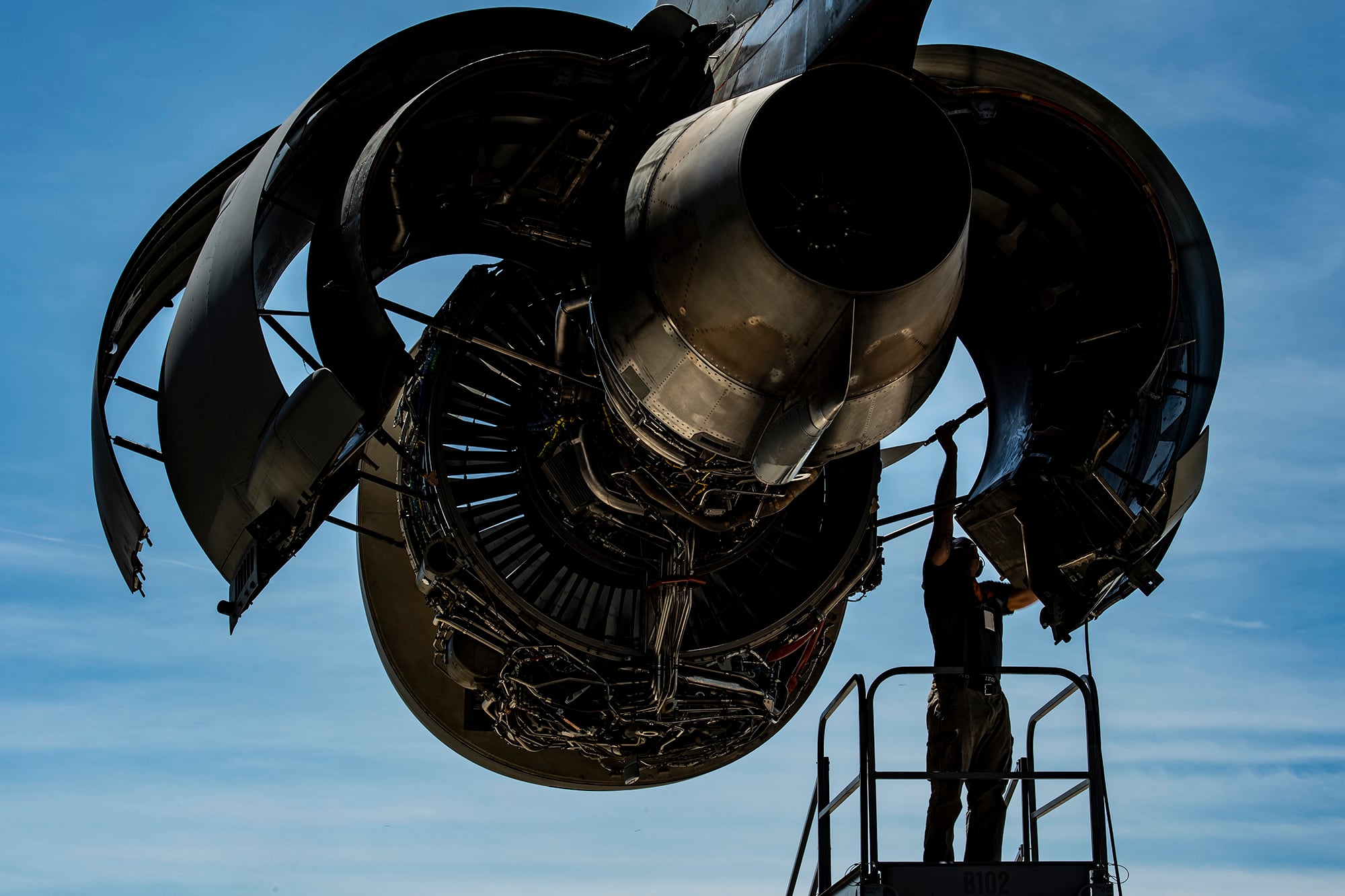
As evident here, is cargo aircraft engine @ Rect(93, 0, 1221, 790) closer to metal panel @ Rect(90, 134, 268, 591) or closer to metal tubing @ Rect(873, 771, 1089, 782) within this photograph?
metal panel @ Rect(90, 134, 268, 591)

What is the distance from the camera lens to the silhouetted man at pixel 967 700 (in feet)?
24.7

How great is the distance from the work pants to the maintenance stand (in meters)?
0.19

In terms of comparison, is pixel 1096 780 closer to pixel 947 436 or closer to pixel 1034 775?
pixel 1034 775

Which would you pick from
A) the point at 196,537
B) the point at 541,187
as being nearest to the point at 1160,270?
the point at 541,187

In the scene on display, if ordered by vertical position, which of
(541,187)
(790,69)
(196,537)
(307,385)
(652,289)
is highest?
(541,187)

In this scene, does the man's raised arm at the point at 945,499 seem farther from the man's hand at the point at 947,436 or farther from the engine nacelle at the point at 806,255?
the engine nacelle at the point at 806,255

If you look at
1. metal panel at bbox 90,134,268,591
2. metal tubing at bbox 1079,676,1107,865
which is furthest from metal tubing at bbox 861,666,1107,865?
metal panel at bbox 90,134,268,591

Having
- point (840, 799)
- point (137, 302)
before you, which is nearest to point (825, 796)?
point (840, 799)

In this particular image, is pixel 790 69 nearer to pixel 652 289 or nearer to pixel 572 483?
pixel 652 289

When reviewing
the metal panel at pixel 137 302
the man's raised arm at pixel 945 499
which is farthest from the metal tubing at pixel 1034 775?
the metal panel at pixel 137 302

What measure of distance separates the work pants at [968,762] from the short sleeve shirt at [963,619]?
236mm

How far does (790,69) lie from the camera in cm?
656

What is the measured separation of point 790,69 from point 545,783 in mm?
7588

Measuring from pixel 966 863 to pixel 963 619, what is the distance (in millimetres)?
2255
